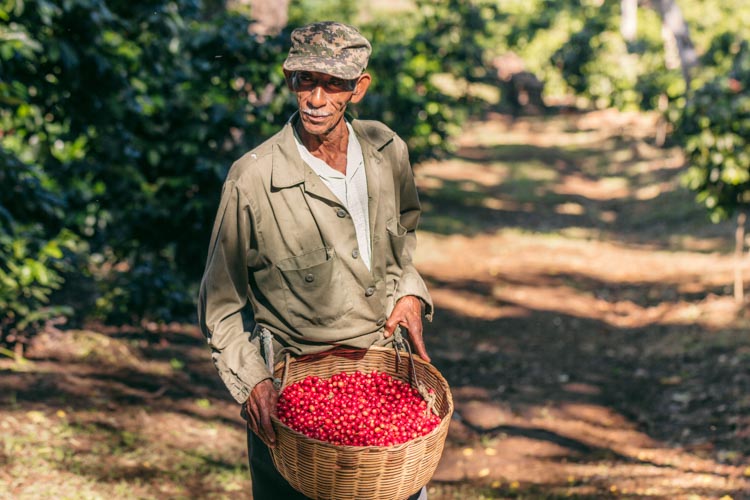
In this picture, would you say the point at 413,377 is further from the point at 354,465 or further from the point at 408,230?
the point at 408,230

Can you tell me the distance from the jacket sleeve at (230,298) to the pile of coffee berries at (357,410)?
0.17 meters

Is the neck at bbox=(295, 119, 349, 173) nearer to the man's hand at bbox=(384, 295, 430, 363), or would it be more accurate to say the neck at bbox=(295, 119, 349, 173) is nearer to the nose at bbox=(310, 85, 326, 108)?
the nose at bbox=(310, 85, 326, 108)

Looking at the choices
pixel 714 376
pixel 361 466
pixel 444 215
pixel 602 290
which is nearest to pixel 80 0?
pixel 361 466

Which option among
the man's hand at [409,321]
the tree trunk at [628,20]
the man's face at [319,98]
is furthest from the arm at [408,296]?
the tree trunk at [628,20]

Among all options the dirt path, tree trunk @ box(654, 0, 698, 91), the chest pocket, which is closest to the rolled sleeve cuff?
the chest pocket

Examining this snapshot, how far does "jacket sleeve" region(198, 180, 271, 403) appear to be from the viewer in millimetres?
2779

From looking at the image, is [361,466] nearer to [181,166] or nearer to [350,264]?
[350,264]

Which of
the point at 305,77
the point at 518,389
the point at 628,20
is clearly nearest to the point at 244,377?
the point at 305,77

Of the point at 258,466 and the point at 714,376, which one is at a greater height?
the point at 258,466

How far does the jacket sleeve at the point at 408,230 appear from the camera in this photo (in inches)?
128

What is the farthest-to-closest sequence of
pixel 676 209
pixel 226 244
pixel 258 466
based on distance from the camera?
pixel 676 209 → pixel 258 466 → pixel 226 244

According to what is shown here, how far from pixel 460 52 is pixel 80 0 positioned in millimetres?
10677

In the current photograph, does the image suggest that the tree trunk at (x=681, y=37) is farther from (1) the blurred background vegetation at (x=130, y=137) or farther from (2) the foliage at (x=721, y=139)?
(1) the blurred background vegetation at (x=130, y=137)

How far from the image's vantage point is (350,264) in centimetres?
300
